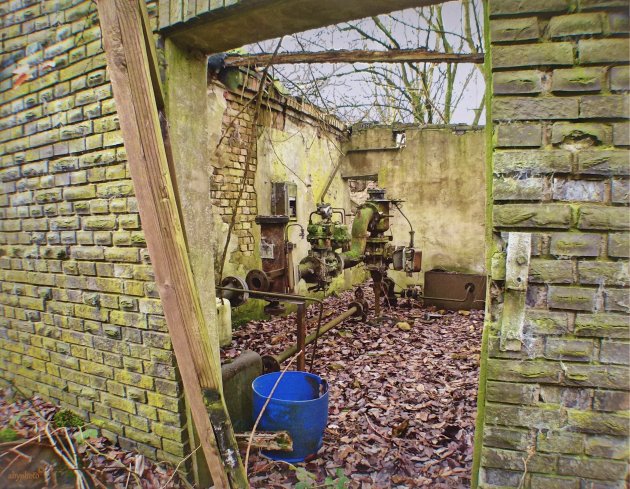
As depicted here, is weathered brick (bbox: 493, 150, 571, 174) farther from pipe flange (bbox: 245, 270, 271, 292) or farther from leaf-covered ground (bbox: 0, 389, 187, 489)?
pipe flange (bbox: 245, 270, 271, 292)

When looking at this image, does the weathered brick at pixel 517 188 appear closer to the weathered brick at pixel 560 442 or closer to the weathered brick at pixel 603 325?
the weathered brick at pixel 603 325

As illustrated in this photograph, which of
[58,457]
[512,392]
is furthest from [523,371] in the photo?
[58,457]

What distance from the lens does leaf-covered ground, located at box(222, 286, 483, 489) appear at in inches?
114

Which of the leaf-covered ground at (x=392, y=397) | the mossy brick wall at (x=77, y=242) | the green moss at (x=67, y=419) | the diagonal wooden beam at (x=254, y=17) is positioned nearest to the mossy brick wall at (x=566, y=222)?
the diagonal wooden beam at (x=254, y=17)

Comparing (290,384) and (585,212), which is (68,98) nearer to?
(290,384)

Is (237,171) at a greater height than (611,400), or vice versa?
(237,171)

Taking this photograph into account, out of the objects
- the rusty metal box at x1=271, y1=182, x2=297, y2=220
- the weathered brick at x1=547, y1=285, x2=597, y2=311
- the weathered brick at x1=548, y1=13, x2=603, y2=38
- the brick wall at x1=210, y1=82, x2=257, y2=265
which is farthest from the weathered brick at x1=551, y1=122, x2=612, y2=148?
the rusty metal box at x1=271, y1=182, x2=297, y2=220

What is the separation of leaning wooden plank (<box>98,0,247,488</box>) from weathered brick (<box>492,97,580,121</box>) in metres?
1.41

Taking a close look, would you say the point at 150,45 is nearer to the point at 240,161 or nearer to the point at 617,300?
the point at 617,300

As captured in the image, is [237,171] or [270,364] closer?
[270,364]

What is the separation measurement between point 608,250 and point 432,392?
2.94 meters

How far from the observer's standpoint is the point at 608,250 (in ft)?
5.44

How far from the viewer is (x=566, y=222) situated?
169cm

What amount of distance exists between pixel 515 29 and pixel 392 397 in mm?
3451
